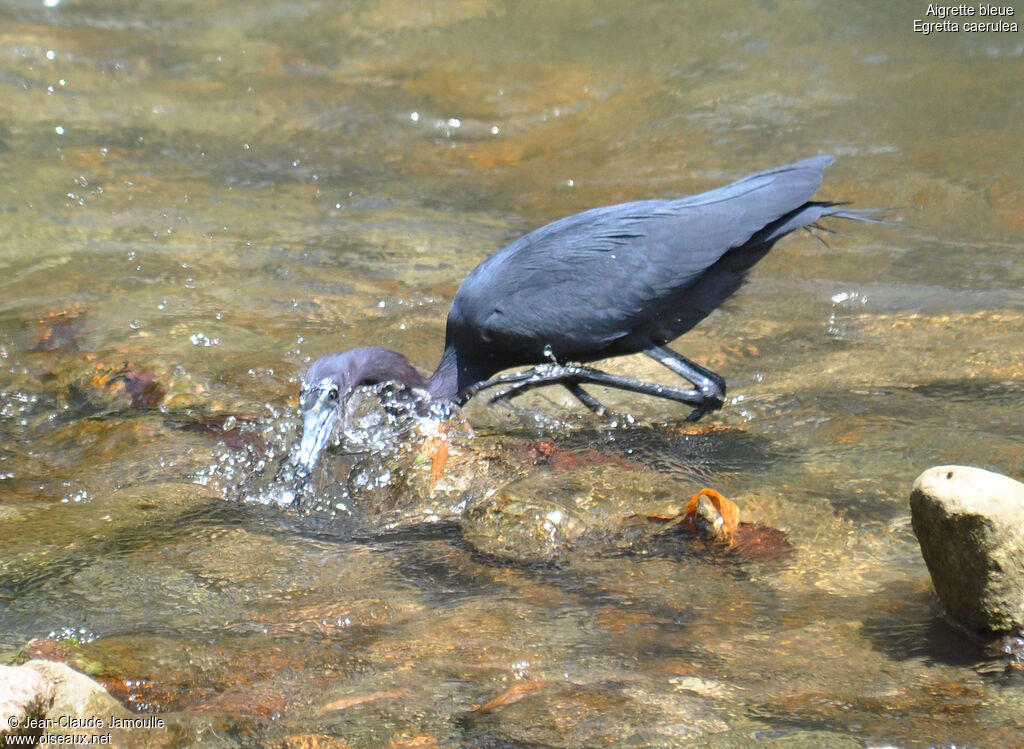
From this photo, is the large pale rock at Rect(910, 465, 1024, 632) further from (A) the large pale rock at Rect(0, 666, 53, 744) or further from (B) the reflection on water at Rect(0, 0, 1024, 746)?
(A) the large pale rock at Rect(0, 666, 53, 744)

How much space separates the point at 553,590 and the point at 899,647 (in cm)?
92

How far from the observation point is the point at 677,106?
845 cm

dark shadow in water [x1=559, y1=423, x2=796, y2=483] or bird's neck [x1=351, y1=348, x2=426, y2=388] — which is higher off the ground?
bird's neck [x1=351, y1=348, x2=426, y2=388]

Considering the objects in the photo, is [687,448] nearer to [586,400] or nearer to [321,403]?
[586,400]

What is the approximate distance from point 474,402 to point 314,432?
113 cm

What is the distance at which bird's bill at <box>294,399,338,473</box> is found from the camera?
13.5 ft

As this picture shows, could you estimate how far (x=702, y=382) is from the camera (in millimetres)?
4598

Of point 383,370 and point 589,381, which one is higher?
point 383,370

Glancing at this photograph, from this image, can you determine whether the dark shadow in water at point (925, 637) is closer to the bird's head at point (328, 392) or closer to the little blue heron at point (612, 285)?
the little blue heron at point (612, 285)

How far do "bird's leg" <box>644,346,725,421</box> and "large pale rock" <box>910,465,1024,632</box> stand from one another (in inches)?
79.5

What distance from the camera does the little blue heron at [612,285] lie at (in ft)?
15.1

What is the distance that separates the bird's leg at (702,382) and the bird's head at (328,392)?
4.16 ft

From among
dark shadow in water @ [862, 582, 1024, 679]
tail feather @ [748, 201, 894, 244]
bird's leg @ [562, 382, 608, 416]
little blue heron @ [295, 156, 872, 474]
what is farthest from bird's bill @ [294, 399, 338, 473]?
dark shadow in water @ [862, 582, 1024, 679]

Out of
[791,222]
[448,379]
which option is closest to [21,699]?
[448,379]
